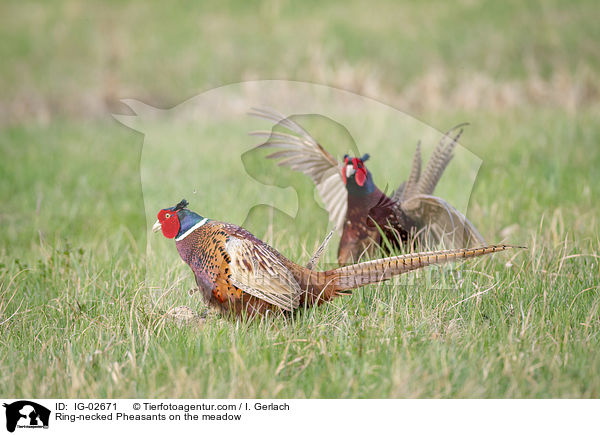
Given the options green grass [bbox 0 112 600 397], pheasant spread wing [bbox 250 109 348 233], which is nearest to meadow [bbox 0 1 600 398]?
green grass [bbox 0 112 600 397]

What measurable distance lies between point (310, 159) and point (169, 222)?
0.82 metres

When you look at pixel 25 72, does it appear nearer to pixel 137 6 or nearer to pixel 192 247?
pixel 137 6

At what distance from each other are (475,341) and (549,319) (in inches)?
17.3

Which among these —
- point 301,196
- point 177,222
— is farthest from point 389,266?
point 177,222

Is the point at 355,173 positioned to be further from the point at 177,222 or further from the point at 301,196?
the point at 177,222

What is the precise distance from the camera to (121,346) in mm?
2408

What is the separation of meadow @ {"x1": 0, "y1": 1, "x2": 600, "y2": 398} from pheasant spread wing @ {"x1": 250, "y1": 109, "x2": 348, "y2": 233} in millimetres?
112

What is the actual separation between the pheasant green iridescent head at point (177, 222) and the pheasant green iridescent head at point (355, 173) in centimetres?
78

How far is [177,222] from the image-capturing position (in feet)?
7.54

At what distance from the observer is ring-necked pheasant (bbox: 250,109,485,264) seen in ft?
9.02

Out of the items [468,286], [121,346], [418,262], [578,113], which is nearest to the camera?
[418,262]

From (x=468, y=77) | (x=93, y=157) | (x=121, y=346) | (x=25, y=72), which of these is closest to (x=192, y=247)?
(x=121, y=346)
